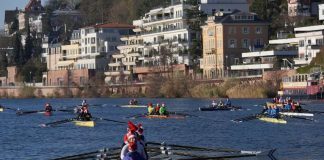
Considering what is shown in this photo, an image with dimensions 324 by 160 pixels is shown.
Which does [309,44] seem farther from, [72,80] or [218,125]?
[218,125]

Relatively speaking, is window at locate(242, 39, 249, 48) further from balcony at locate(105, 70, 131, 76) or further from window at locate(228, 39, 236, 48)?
balcony at locate(105, 70, 131, 76)

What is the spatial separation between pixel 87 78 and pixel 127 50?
31.6 feet

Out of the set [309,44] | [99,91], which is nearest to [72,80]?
[99,91]

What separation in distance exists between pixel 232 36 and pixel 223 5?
606 inches

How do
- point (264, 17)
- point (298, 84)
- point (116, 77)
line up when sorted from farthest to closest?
point (116, 77) < point (264, 17) < point (298, 84)

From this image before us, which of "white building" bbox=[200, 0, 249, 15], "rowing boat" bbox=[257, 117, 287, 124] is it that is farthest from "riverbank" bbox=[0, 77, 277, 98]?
"rowing boat" bbox=[257, 117, 287, 124]

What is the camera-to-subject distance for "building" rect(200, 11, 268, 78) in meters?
155

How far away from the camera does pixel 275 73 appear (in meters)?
133

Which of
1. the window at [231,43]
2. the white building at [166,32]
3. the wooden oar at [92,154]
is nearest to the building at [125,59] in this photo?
the white building at [166,32]

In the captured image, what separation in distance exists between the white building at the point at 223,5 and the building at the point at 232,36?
1173 centimetres

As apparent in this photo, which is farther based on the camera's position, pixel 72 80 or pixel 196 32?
pixel 72 80

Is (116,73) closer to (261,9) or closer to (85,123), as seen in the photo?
(261,9)

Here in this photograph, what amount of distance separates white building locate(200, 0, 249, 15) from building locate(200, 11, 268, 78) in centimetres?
1173

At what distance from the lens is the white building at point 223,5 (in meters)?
169
